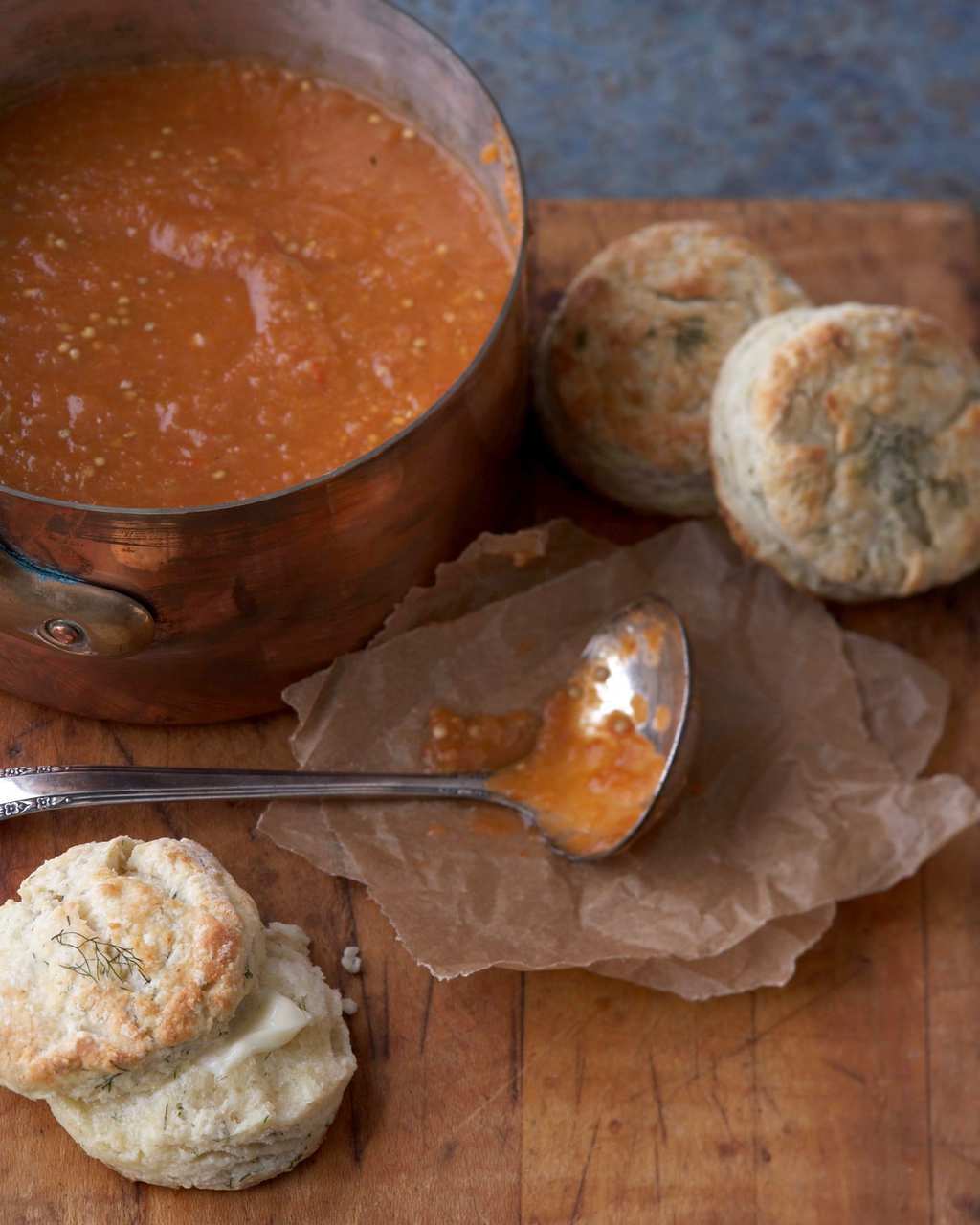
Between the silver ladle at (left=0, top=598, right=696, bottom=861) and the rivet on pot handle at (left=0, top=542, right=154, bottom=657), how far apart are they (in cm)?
24

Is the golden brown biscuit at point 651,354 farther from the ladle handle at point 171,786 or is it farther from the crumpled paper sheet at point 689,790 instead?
the ladle handle at point 171,786

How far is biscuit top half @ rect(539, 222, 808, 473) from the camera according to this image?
287 centimetres

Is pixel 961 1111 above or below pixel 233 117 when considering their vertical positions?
below

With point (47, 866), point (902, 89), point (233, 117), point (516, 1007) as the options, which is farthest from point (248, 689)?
point (902, 89)

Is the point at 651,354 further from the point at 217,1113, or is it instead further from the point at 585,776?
the point at 217,1113

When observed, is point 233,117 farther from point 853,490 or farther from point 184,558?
point 853,490

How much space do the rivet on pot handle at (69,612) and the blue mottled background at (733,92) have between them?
2.45m

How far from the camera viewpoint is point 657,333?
2.91 meters

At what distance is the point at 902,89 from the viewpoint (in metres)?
4.66

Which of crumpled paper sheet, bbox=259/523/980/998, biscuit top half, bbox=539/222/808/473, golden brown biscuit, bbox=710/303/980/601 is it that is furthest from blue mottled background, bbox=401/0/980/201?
crumpled paper sheet, bbox=259/523/980/998

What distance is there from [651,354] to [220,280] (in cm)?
80

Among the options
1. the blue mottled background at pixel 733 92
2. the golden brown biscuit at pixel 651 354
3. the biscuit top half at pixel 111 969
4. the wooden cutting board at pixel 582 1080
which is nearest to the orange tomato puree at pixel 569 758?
the wooden cutting board at pixel 582 1080

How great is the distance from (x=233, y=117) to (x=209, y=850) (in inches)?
55.2

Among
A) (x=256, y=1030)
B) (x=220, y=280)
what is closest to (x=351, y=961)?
(x=256, y=1030)
